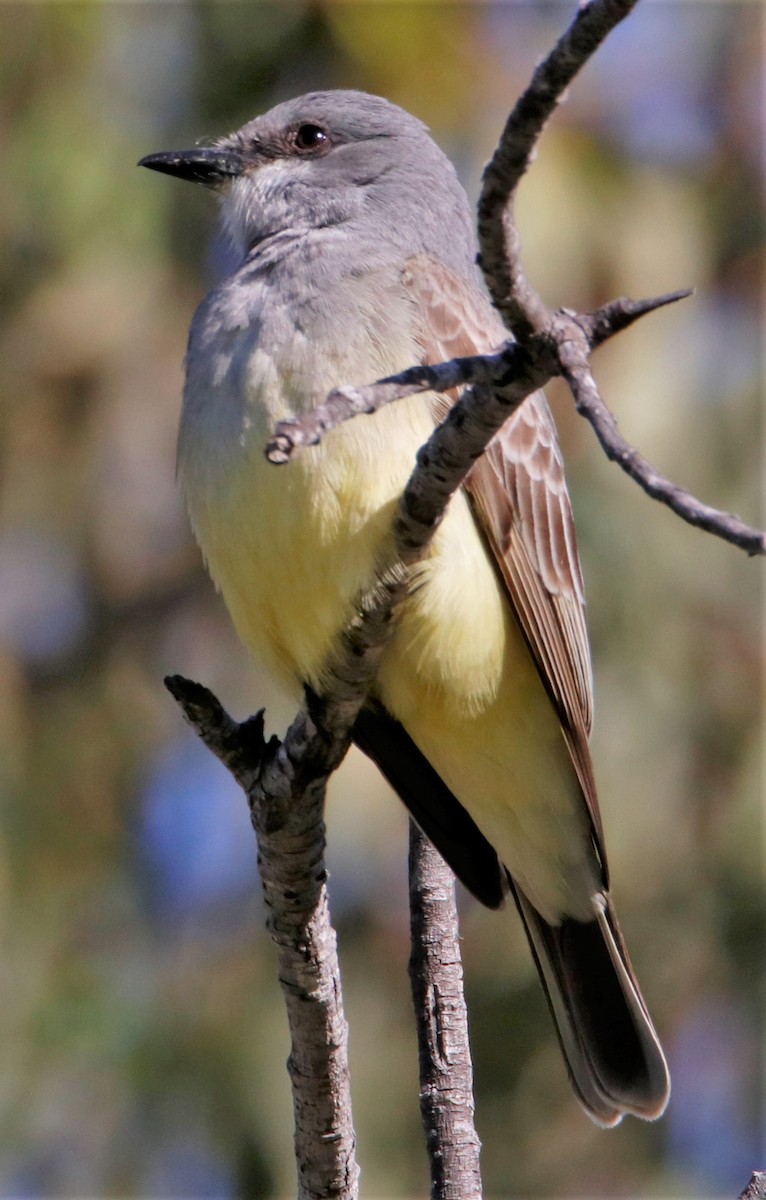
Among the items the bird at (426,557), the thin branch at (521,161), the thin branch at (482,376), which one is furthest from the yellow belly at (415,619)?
the thin branch at (521,161)

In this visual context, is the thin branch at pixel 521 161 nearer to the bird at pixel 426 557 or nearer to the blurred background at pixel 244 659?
the bird at pixel 426 557

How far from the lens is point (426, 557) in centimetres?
317

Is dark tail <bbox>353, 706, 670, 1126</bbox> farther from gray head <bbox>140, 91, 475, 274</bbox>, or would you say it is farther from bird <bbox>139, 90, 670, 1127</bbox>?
gray head <bbox>140, 91, 475, 274</bbox>

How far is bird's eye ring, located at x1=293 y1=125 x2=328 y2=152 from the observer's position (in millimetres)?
4496

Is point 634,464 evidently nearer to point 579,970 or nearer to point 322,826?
point 322,826

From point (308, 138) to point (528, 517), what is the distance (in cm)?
138

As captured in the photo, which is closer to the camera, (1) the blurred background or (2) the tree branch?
(2) the tree branch

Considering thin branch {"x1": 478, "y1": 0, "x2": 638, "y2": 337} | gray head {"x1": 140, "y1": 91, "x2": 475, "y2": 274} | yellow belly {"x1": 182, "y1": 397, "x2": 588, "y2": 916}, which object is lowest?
thin branch {"x1": 478, "y1": 0, "x2": 638, "y2": 337}

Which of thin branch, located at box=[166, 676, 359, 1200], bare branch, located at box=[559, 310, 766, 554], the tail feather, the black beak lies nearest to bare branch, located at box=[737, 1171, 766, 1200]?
thin branch, located at box=[166, 676, 359, 1200]

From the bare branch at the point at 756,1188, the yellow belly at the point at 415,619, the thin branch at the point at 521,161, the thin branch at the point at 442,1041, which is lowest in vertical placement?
the bare branch at the point at 756,1188

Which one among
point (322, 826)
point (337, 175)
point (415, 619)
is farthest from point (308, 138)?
point (322, 826)

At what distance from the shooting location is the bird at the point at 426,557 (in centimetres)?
334

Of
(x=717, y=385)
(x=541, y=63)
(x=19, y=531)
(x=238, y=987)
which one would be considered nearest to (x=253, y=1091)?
(x=238, y=987)

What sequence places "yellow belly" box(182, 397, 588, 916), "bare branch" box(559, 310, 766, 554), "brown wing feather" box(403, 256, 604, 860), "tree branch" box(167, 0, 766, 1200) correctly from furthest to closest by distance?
"brown wing feather" box(403, 256, 604, 860)
"yellow belly" box(182, 397, 588, 916)
"tree branch" box(167, 0, 766, 1200)
"bare branch" box(559, 310, 766, 554)
